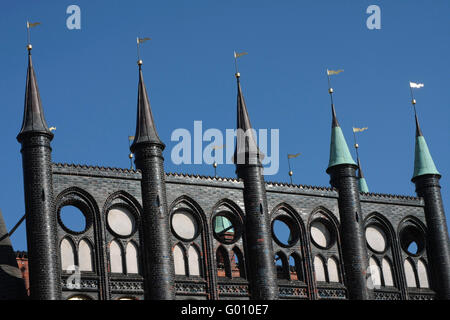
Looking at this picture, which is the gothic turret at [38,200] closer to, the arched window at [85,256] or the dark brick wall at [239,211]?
the dark brick wall at [239,211]

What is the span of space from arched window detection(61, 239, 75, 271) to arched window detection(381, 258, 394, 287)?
21882mm

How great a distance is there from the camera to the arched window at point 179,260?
72.4 metres

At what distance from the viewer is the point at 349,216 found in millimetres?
78875

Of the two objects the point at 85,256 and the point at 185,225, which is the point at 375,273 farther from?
the point at 85,256

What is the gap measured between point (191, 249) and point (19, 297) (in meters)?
11.3

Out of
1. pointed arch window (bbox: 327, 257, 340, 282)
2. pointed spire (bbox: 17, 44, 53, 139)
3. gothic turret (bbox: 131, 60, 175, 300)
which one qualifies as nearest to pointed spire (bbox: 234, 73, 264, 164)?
gothic turret (bbox: 131, 60, 175, 300)

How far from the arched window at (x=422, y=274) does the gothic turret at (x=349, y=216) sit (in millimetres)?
5014

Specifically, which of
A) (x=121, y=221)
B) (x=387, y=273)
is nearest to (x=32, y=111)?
(x=121, y=221)

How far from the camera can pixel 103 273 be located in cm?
6931

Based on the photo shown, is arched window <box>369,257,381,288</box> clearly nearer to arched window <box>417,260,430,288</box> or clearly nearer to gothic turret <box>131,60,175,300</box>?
arched window <box>417,260,430,288</box>

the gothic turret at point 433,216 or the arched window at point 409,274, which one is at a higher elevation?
the gothic turret at point 433,216

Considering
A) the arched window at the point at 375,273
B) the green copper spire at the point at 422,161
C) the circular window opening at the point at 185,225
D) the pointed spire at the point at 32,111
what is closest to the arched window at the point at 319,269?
the arched window at the point at 375,273
